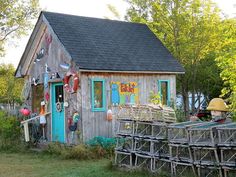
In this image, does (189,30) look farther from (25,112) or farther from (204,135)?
(204,135)

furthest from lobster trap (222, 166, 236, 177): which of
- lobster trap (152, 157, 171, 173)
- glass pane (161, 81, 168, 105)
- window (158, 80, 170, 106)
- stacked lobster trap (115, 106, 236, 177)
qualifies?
glass pane (161, 81, 168, 105)

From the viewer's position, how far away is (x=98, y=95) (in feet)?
51.2

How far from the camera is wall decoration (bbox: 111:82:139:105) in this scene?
1595 centimetres

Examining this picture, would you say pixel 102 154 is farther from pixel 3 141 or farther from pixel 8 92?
pixel 8 92

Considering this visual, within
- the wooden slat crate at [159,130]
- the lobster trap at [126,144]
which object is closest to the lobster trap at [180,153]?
the wooden slat crate at [159,130]

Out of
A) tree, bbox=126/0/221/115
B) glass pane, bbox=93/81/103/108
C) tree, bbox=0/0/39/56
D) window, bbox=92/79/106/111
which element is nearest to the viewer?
window, bbox=92/79/106/111

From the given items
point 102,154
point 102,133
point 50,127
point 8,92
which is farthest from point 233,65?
point 8,92

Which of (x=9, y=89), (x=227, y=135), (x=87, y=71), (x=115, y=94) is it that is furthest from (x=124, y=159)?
(x=9, y=89)

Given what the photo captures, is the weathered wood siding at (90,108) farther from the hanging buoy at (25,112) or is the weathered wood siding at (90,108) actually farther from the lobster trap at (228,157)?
the lobster trap at (228,157)

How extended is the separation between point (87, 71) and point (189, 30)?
9.60m

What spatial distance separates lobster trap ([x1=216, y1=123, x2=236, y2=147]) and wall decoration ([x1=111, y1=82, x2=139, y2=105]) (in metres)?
7.99

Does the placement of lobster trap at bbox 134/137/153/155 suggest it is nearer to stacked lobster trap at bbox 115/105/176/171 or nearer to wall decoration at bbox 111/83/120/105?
stacked lobster trap at bbox 115/105/176/171

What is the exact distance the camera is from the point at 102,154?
14.0 meters

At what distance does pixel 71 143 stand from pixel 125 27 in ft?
21.8
